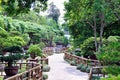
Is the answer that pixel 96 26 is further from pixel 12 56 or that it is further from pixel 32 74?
pixel 32 74

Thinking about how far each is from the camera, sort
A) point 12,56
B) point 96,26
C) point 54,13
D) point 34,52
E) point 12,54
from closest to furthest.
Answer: point 12,56
point 12,54
point 34,52
point 96,26
point 54,13

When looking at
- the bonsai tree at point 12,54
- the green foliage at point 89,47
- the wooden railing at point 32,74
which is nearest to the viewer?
the wooden railing at point 32,74

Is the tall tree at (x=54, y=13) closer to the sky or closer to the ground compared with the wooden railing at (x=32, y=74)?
closer to the sky

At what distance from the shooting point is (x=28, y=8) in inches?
274

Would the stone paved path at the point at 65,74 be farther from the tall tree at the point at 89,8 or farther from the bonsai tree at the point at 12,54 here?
the tall tree at the point at 89,8

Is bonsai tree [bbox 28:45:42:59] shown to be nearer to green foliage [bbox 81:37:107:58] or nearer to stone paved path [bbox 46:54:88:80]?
stone paved path [bbox 46:54:88:80]

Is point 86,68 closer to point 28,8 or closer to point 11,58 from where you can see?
point 11,58

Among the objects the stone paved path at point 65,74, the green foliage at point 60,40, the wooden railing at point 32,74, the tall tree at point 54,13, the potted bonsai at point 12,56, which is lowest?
the stone paved path at point 65,74

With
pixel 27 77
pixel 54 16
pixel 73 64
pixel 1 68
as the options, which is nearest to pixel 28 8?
pixel 27 77

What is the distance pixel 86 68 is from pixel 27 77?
842 cm

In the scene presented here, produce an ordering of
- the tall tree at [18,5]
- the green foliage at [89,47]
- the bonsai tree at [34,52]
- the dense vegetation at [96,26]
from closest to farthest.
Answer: the dense vegetation at [96,26] → the tall tree at [18,5] → the green foliage at [89,47] → the bonsai tree at [34,52]

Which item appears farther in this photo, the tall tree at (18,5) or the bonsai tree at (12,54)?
the bonsai tree at (12,54)

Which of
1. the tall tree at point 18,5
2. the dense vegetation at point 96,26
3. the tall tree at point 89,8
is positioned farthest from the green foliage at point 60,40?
the tall tree at point 18,5

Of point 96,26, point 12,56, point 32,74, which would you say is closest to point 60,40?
point 96,26
